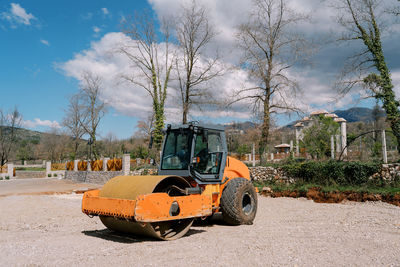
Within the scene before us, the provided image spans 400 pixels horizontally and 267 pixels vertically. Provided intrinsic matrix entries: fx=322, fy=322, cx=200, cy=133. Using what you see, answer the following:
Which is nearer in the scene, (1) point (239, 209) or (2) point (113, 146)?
(1) point (239, 209)

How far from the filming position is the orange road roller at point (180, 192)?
568 cm

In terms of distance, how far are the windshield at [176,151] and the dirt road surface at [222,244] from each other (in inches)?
60.1

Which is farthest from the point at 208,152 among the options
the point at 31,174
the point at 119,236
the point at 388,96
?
the point at 31,174

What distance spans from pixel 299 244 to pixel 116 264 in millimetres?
3232

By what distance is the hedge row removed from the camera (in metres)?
13.9

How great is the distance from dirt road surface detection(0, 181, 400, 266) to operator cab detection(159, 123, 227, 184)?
1.31m

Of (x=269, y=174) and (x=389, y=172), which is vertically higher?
(x=389, y=172)

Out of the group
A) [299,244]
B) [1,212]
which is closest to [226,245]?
[299,244]

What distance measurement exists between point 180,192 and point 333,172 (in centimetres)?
1065

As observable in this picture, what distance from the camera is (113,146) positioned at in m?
71.8

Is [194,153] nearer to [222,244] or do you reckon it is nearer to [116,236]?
[222,244]

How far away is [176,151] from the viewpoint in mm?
7402

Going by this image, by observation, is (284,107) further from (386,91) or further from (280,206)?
(280,206)

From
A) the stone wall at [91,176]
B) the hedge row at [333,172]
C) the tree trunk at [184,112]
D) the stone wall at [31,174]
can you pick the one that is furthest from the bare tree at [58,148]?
the hedge row at [333,172]
